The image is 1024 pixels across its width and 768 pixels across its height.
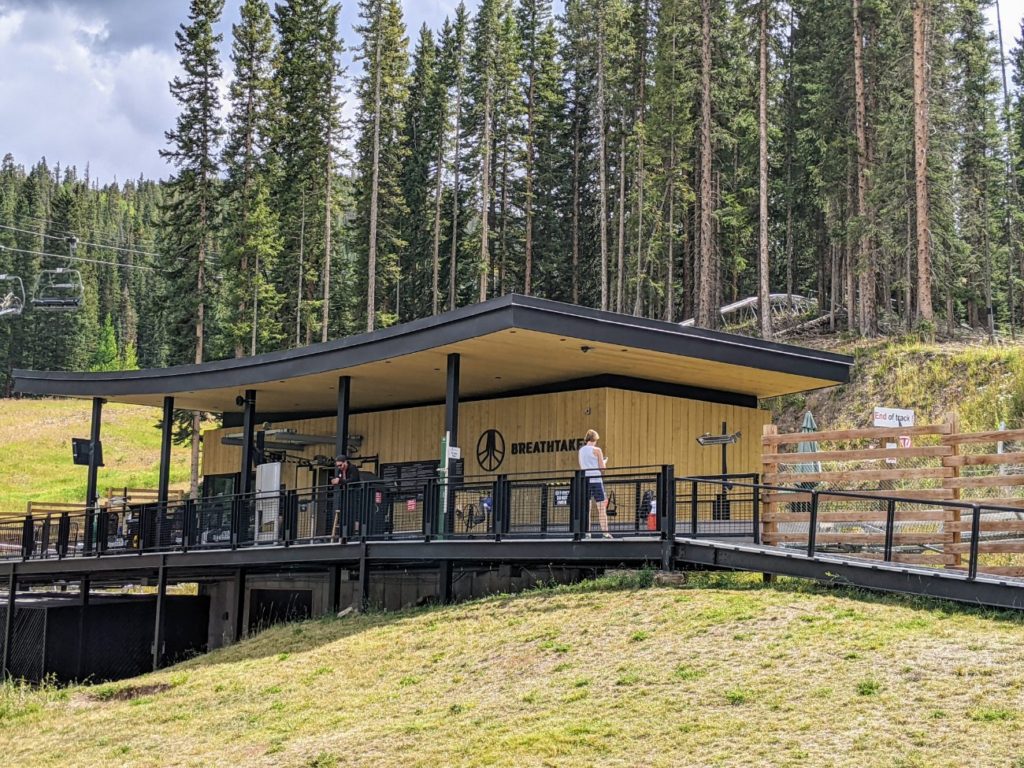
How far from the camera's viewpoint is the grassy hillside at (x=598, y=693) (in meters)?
8.98

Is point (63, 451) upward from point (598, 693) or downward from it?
upward

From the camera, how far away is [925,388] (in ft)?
109

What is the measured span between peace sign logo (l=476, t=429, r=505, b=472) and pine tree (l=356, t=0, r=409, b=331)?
23988 millimetres

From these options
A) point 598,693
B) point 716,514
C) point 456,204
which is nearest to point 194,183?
point 456,204

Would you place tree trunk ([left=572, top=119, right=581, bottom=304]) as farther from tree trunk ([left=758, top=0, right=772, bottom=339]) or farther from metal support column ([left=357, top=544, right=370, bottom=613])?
metal support column ([left=357, top=544, right=370, bottom=613])

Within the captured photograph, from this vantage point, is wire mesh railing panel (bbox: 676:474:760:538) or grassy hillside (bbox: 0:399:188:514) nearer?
wire mesh railing panel (bbox: 676:474:760:538)

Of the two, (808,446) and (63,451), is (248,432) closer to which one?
(808,446)

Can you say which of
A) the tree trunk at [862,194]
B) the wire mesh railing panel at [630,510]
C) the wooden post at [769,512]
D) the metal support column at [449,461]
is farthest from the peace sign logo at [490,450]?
the tree trunk at [862,194]

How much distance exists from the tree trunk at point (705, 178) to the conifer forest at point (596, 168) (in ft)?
0.34

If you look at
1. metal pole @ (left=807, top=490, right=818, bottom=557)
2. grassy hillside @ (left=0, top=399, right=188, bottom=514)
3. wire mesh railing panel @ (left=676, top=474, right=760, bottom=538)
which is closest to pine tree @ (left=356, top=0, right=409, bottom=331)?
grassy hillside @ (left=0, top=399, right=188, bottom=514)

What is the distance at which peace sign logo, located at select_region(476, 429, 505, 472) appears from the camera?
77.7ft

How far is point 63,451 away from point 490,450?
58641mm

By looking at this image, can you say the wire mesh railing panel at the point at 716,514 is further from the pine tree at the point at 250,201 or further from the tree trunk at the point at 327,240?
the tree trunk at the point at 327,240

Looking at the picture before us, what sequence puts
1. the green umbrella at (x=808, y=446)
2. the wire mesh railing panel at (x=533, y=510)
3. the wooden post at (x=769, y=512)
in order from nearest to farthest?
the wooden post at (x=769, y=512)
the wire mesh railing panel at (x=533, y=510)
the green umbrella at (x=808, y=446)
